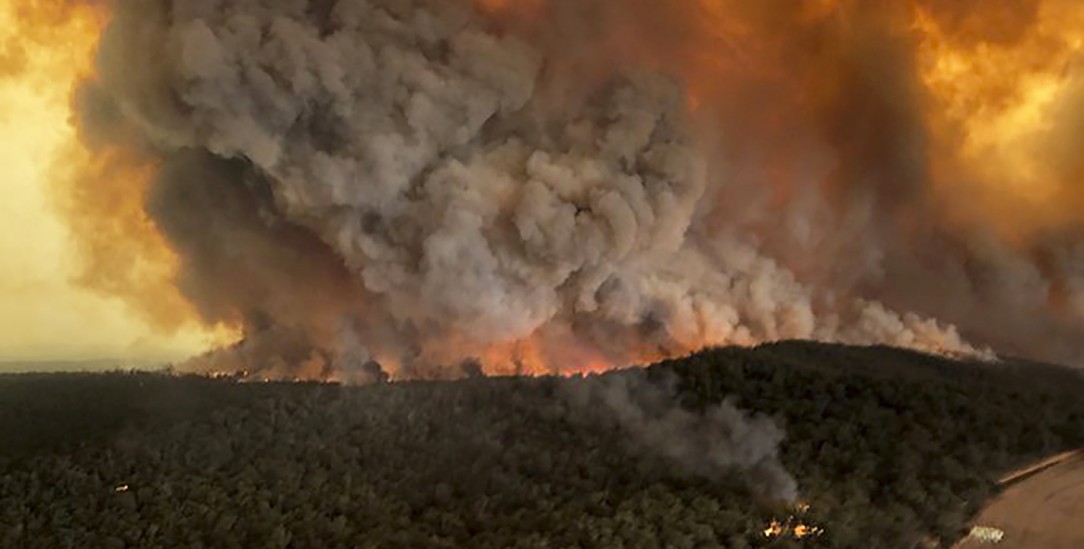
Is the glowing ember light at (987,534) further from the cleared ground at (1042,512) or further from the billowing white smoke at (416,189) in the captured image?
the billowing white smoke at (416,189)

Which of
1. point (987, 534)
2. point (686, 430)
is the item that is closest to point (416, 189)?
point (686, 430)

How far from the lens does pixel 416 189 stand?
1048 inches

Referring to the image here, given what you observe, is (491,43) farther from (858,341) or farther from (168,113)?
(858,341)

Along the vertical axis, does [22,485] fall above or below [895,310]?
below

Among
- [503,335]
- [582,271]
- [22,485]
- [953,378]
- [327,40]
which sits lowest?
[22,485]

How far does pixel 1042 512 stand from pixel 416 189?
16320 millimetres

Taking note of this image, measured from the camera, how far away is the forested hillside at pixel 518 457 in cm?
1495

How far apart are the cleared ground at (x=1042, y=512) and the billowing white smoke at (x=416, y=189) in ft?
37.6

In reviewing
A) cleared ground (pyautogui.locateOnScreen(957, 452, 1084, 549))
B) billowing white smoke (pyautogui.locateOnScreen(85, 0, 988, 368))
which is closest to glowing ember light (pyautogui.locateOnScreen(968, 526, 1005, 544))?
cleared ground (pyautogui.locateOnScreen(957, 452, 1084, 549))

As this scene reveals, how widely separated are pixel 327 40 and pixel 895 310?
21.6 meters

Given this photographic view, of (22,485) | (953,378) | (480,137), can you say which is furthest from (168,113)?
(953,378)

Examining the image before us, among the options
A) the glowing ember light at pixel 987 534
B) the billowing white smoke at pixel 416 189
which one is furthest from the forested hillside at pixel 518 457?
the billowing white smoke at pixel 416 189

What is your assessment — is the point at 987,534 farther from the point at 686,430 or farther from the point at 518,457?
the point at 518,457

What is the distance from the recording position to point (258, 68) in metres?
24.1
